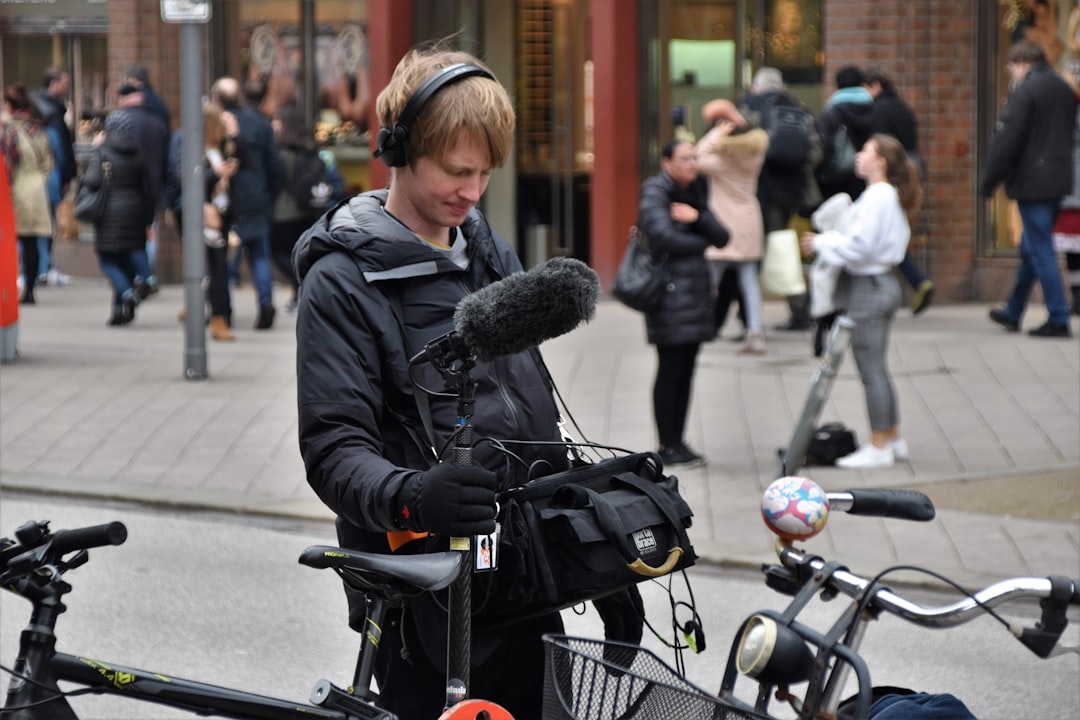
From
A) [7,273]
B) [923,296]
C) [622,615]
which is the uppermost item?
[622,615]

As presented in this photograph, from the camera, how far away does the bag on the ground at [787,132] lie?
13.7 metres

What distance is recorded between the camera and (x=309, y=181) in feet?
48.2

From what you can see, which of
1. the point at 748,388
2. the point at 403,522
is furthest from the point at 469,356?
the point at 748,388

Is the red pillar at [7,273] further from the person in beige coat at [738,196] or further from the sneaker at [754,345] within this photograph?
the sneaker at [754,345]

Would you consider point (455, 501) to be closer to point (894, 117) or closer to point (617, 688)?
point (617, 688)

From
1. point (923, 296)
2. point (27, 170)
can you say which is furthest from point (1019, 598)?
point (27, 170)

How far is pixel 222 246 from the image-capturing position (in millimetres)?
13570

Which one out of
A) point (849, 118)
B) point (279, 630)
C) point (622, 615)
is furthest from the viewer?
point (849, 118)

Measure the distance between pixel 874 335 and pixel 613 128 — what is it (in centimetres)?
773

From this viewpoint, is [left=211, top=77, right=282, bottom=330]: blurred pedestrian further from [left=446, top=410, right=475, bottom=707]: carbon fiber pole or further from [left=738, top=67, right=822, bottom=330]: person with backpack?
[left=446, top=410, right=475, bottom=707]: carbon fiber pole

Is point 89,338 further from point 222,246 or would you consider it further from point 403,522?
point 403,522

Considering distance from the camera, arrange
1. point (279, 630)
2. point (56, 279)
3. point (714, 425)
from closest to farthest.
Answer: point (279, 630) → point (714, 425) → point (56, 279)

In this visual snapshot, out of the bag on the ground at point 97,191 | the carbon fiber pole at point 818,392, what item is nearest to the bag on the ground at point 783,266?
the carbon fiber pole at point 818,392

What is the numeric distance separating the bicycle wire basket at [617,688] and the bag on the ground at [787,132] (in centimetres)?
1153
